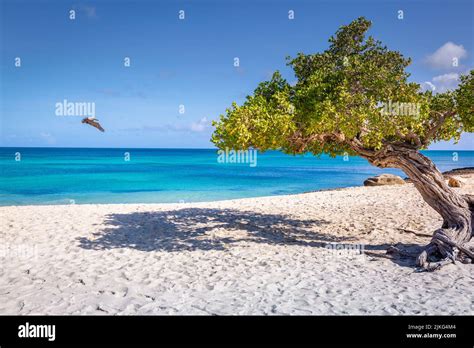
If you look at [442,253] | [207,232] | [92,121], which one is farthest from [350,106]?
[92,121]

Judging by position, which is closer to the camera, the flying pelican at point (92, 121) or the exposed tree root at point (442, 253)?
the exposed tree root at point (442, 253)

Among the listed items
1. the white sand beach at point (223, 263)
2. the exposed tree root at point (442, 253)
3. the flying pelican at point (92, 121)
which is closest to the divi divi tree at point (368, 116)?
the exposed tree root at point (442, 253)

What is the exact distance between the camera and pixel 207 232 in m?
13.6

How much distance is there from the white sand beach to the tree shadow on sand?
38mm

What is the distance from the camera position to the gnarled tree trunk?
1005 centimetres

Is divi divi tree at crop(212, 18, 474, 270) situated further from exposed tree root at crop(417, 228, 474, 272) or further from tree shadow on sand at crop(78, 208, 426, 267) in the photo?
tree shadow on sand at crop(78, 208, 426, 267)

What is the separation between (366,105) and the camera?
9.84 metres

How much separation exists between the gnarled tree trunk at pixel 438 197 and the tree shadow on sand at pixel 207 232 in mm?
1055

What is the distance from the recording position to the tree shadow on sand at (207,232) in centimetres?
1180

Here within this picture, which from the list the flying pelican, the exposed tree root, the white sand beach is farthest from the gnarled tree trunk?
the flying pelican

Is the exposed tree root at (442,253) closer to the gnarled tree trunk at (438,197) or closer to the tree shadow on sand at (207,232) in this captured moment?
the gnarled tree trunk at (438,197)

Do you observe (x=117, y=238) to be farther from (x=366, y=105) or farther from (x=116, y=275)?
(x=366, y=105)
